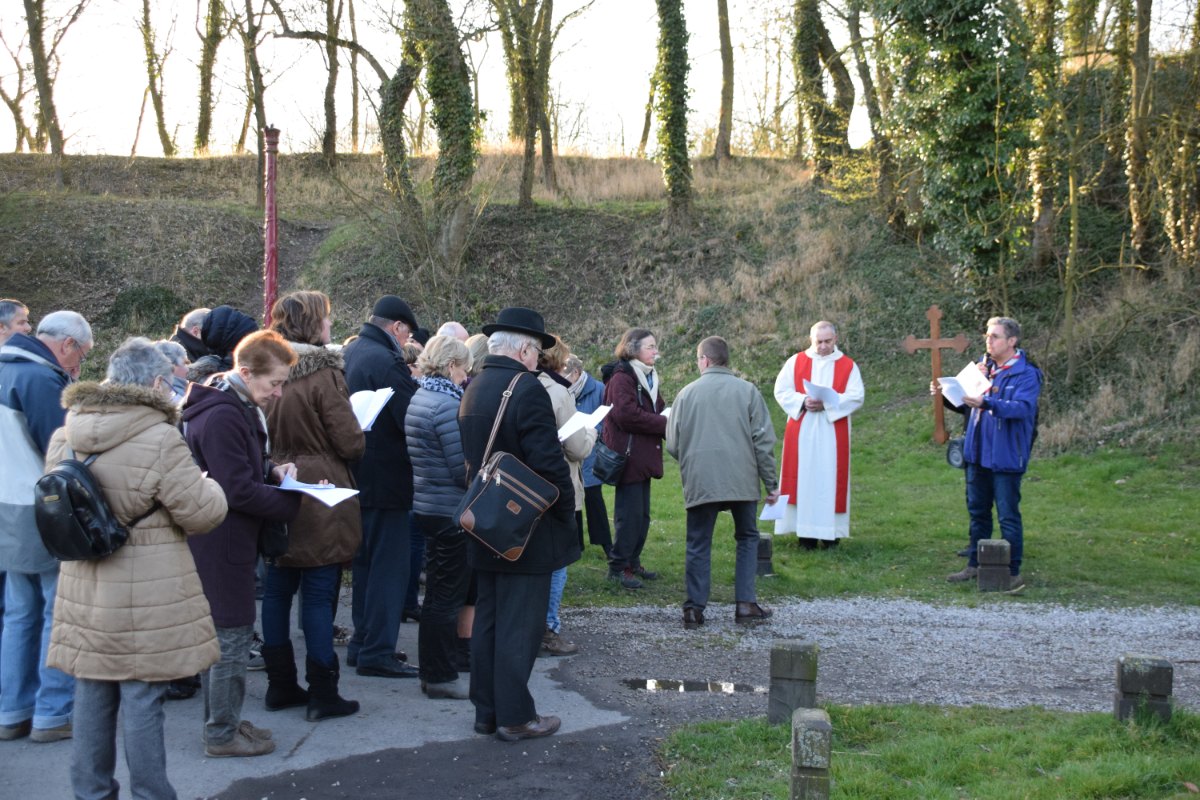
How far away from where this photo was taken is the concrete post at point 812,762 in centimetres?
437

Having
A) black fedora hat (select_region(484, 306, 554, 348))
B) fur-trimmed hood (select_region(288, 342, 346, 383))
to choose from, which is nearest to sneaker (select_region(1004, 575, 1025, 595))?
black fedora hat (select_region(484, 306, 554, 348))

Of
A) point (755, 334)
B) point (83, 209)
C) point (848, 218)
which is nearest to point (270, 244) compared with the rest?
point (755, 334)

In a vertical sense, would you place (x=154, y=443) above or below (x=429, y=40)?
below

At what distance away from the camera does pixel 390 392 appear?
6594 millimetres

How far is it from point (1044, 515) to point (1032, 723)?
25.0ft

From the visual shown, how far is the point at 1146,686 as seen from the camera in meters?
5.77

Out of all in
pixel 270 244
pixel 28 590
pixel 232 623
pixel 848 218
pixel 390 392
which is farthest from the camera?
pixel 848 218

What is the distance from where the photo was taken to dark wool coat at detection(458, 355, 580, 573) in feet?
18.7

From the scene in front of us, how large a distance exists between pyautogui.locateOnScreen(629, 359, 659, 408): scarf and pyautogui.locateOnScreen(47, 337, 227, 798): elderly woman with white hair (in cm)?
539

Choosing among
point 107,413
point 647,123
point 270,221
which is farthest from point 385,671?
point 647,123

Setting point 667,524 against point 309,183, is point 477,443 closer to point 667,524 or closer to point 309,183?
point 667,524

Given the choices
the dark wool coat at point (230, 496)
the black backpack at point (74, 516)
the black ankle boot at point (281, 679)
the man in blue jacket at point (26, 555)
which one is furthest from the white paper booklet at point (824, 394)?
the black backpack at point (74, 516)

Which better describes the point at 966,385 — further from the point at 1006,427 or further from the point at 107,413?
the point at 107,413

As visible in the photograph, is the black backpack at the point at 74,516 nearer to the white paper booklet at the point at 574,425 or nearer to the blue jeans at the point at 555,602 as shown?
the white paper booklet at the point at 574,425
